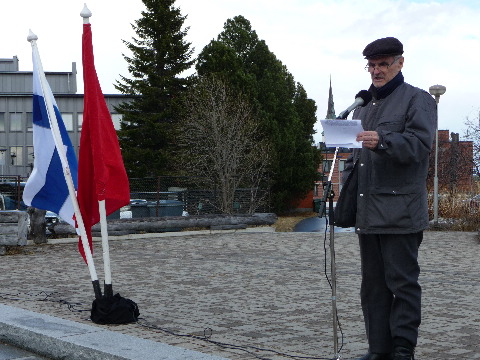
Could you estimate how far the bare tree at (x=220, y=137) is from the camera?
45.1 metres

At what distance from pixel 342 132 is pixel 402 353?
127cm

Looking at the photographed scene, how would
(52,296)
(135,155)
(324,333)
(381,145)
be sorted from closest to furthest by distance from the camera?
(381,145) → (324,333) → (52,296) → (135,155)

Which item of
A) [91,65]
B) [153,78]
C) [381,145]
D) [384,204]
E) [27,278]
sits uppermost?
[153,78]

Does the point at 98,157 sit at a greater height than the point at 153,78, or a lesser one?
lesser

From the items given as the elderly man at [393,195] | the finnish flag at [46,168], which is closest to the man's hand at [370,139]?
the elderly man at [393,195]

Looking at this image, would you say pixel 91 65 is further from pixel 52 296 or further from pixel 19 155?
pixel 19 155

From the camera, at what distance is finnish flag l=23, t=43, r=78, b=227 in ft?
23.4

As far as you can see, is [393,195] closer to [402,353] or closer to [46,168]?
[402,353]

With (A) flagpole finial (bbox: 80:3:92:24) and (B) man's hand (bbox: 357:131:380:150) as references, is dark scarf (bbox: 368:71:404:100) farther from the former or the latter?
(A) flagpole finial (bbox: 80:3:92:24)

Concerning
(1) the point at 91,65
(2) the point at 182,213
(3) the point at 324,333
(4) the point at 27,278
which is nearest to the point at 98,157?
(1) the point at 91,65

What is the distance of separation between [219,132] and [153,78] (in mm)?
8595

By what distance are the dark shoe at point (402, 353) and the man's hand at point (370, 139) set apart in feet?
3.72

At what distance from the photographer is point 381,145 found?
436cm

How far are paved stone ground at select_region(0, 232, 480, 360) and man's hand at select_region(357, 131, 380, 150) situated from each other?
1215 mm
